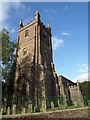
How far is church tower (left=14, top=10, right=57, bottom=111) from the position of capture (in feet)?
A: 84.9

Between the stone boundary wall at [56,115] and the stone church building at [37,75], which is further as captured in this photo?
the stone church building at [37,75]

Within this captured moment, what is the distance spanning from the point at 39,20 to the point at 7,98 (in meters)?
17.7

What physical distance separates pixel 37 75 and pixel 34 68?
1.50 metres

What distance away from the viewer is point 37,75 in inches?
1085

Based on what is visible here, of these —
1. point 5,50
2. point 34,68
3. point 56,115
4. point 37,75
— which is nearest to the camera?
point 56,115

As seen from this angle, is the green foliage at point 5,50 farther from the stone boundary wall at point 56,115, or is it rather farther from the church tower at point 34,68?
the stone boundary wall at point 56,115

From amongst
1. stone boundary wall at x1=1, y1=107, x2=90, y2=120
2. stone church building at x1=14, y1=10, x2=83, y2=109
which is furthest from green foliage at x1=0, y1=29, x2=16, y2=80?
stone boundary wall at x1=1, y1=107, x2=90, y2=120

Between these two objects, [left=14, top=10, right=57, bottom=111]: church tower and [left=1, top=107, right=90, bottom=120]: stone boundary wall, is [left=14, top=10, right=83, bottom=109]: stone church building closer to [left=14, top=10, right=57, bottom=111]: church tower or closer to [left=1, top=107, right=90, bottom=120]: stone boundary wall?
[left=14, top=10, right=57, bottom=111]: church tower

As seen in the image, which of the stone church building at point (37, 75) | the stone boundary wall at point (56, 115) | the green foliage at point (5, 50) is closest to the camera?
the stone boundary wall at point (56, 115)

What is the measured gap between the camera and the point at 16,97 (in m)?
27.1

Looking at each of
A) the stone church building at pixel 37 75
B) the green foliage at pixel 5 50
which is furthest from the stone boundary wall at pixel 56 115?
the green foliage at pixel 5 50

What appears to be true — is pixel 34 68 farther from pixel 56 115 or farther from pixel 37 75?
pixel 56 115

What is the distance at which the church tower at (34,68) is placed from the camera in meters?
25.9

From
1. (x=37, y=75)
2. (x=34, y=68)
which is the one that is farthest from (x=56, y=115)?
(x=34, y=68)
